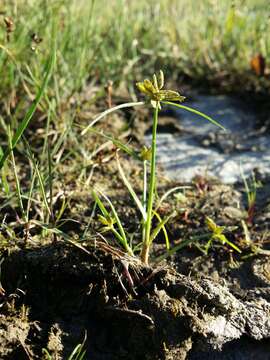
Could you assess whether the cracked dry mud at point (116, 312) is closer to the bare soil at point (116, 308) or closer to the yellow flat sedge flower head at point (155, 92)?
the bare soil at point (116, 308)

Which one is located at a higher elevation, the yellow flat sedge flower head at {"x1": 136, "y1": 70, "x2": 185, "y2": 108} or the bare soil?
the yellow flat sedge flower head at {"x1": 136, "y1": 70, "x2": 185, "y2": 108}

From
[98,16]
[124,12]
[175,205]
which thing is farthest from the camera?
[98,16]

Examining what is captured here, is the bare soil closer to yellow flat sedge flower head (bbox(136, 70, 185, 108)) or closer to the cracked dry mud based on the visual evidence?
the cracked dry mud

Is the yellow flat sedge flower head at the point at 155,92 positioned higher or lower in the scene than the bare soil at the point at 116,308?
higher

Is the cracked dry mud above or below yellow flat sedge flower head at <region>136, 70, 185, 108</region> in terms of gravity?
below

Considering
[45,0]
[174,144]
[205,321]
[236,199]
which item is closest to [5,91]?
[45,0]

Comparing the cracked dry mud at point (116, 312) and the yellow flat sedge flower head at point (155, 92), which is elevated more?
the yellow flat sedge flower head at point (155, 92)

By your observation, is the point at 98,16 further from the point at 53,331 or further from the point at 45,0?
the point at 53,331

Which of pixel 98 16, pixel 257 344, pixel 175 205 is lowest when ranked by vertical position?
pixel 257 344

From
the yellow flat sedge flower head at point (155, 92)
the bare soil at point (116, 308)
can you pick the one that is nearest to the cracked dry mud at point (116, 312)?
the bare soil at point (116, 308)

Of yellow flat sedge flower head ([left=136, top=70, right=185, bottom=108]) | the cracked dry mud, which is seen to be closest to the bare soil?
the cracked dry mud

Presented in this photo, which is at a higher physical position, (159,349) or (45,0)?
(45,0)
